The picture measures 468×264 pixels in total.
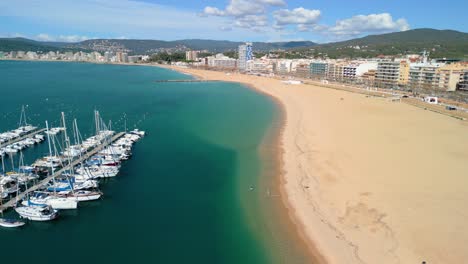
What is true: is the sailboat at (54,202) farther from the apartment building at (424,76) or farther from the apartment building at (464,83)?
the apartment building at (424,76)

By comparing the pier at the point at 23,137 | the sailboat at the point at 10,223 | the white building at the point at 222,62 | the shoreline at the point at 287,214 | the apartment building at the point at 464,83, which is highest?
the white building at the point at 222,62

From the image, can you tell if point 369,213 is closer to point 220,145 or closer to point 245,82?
point 220,145

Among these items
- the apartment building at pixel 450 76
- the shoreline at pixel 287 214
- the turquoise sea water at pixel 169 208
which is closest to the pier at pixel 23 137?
the turquoise sea water at pixel 169 208

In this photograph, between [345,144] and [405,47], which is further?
[405,47]

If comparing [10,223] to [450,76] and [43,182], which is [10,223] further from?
[450,76]

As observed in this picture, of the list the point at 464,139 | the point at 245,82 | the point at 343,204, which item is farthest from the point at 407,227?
the point at 245,82

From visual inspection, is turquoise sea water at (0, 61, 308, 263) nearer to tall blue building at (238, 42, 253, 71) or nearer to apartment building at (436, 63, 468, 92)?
apartment building at (436, 63, 468, 92)

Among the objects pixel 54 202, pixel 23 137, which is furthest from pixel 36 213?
pixel 23 137

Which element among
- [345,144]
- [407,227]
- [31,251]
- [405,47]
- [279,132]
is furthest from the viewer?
[405,47]
